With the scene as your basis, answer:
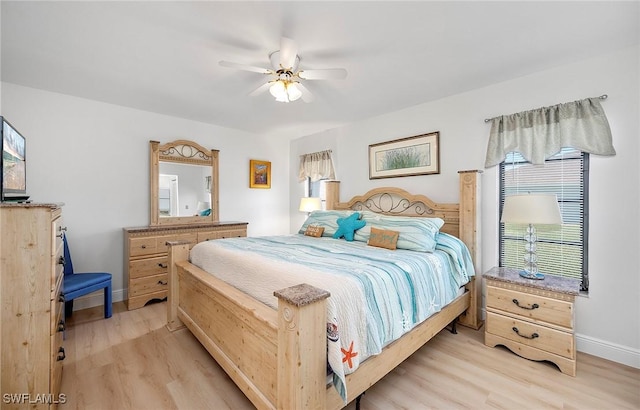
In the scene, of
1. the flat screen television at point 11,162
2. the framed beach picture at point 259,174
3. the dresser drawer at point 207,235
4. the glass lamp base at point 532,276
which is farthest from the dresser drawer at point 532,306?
the framed beach picture at point 259,174

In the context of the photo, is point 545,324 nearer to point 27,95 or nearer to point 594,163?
point 594,163

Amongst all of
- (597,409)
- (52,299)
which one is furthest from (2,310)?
(597,409)

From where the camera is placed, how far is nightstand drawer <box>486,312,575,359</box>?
6.65 ft

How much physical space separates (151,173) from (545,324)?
4643mm

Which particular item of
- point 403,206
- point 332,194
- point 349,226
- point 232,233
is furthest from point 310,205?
point 403,206

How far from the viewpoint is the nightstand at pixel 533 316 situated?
2.03 metres

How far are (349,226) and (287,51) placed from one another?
1.91 m

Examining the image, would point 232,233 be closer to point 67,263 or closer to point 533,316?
point 67,263

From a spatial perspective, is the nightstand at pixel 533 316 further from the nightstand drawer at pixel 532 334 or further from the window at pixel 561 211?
the window at pixel 561 211

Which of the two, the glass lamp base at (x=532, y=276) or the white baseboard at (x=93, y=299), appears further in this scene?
the white baseboard at (x=93, y=299)

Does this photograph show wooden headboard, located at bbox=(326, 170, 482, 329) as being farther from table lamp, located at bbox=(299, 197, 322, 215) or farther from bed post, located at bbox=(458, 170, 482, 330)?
table lamp, located at bbox=(299, 197, 322, 215)

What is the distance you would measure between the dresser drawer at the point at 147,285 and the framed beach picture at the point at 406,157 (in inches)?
125

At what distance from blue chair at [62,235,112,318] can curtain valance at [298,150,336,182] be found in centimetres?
319

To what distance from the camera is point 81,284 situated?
2721 mm
